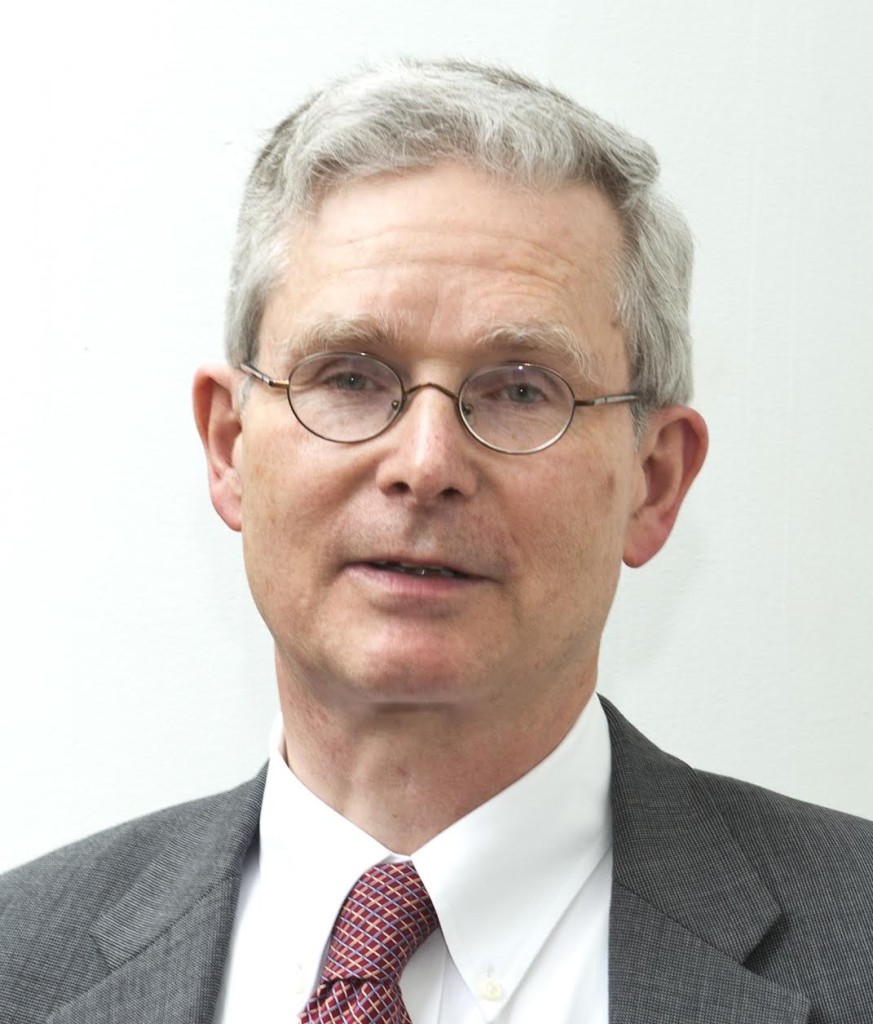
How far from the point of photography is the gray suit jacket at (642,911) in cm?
196

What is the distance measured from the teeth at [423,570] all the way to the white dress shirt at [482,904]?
0.31 metres

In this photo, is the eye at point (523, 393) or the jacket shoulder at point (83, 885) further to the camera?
the jacket shoulder at point (83, 885)

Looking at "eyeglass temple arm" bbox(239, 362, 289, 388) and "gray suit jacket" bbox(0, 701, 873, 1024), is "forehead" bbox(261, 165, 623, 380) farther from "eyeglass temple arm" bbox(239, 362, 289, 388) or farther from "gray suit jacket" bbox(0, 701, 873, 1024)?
"gray suit jacket" bbox(0, 701, 873, 1024)

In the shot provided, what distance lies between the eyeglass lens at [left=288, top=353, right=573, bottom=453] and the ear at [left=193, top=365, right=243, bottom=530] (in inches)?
9.4

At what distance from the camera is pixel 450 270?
2.01 metres

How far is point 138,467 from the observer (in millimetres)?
2850

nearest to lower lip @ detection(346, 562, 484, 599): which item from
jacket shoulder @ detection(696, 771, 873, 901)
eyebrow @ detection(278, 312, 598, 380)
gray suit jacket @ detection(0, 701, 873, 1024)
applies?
eyebrow @ detection(278, 312, 598, 380)

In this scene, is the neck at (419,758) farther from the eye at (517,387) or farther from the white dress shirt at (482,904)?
the eye at (517,387)

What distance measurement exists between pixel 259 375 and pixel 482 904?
731 millimetres

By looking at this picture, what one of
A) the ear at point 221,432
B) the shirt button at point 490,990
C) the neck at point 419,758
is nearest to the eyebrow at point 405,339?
the ear at point 221,432

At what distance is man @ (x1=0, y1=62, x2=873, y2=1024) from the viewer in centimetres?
197

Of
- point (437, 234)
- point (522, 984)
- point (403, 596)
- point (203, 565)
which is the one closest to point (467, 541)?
point (403, 596)

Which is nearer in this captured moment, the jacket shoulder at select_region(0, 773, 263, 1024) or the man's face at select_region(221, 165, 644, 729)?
the man's face at select_region(221, 165, 644, 729)

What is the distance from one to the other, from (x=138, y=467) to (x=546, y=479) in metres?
1.06
